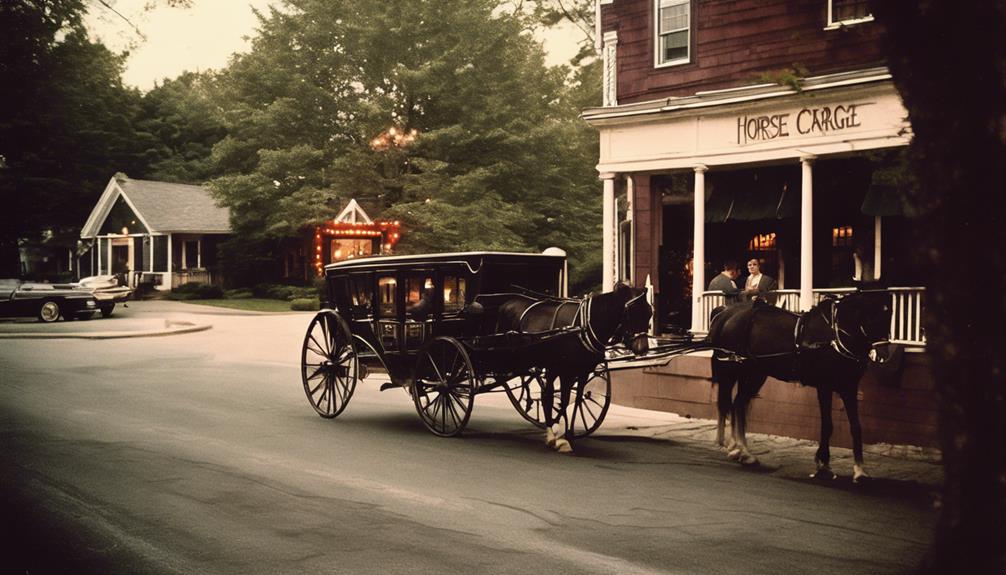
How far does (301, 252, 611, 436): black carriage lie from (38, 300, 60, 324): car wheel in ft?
81.3

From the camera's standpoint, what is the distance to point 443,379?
11461mm

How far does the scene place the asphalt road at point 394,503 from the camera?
631 cm

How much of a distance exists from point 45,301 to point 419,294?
26.7m

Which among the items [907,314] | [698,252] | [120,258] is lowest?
[907,314]

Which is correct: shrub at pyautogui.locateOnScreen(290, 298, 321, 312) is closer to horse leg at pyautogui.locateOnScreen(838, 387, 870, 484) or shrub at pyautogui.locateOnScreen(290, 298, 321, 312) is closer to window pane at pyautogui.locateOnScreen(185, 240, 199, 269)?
window pane at pyautogui.locateOnScreen(185, 240, 199, 269)

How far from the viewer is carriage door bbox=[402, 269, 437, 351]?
11898 millimetres

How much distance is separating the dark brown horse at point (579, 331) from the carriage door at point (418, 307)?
1.30 m

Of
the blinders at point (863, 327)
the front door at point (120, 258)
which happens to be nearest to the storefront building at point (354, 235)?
the front door at point (120, 258)

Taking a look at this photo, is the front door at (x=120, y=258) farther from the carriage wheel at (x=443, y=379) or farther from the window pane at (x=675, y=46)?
the carriage wheel at (x=443, y=379)

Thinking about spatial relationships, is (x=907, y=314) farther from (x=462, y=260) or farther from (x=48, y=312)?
(x=48, y=312)

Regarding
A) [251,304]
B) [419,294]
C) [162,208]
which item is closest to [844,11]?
[419,294]

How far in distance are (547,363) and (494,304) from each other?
1265 mm

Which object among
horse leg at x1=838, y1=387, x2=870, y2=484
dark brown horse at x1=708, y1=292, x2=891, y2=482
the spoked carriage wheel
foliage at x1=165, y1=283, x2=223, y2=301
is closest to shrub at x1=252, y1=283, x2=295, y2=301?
foliage at x1=165, y1=283, x2=223, y2=301

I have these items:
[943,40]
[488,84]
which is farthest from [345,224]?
[943,40]
